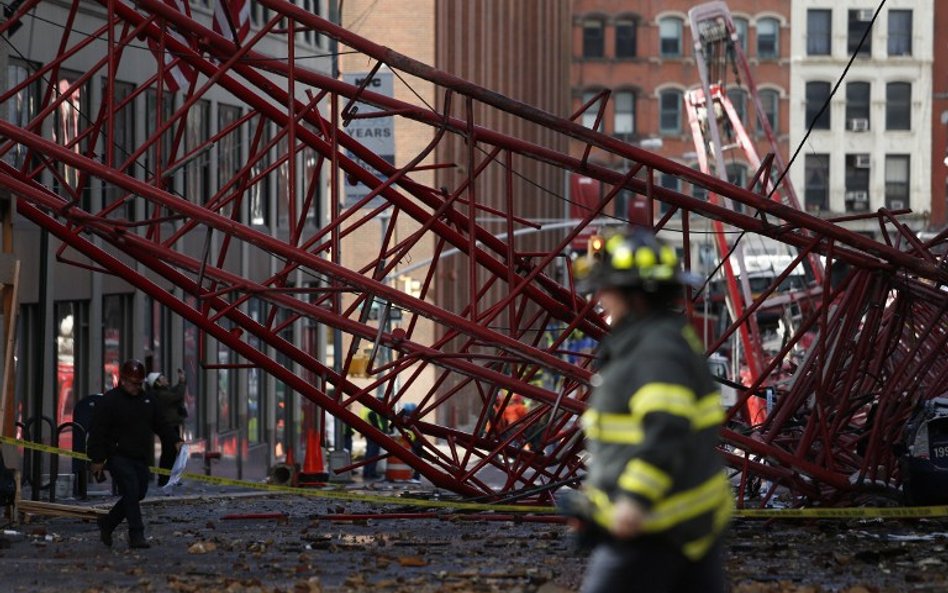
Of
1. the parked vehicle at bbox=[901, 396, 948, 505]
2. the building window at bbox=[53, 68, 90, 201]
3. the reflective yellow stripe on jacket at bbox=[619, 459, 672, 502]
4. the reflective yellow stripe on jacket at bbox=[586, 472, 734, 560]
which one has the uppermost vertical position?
the building window at bbox=[53, 68, 90, 201]

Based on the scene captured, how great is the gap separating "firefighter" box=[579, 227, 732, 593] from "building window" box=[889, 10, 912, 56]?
9434 cm

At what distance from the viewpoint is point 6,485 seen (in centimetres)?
1694

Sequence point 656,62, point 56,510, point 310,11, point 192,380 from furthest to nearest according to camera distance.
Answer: point 656,62 < point 310,11 < point 192,380 < point 56,510

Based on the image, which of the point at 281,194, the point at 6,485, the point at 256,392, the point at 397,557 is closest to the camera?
the point at 397,557

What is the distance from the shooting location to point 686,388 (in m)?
6.50

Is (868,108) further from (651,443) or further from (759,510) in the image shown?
(651,443)

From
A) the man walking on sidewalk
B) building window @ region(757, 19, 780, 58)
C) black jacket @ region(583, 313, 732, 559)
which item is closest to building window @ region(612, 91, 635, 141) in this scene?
building window @ region(757, 19, 780, 58)

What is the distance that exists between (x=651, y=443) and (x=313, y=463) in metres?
23.6

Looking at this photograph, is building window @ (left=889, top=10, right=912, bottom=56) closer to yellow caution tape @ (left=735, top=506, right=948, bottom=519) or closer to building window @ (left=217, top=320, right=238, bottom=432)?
building window @ (left=217, top=320, right=238, bottom=432)

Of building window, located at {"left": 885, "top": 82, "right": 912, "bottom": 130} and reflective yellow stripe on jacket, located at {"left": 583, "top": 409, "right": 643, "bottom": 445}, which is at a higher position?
building window, located at {"left": 885, "top": 82, "right": 912, "bottom": 130}

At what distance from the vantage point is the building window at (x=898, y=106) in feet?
325

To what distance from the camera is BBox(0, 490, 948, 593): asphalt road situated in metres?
13.1

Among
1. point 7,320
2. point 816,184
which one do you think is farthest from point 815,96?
point 7,320

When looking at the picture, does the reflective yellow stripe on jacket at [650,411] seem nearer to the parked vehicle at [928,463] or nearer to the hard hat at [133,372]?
the hard hat at [133,372]
